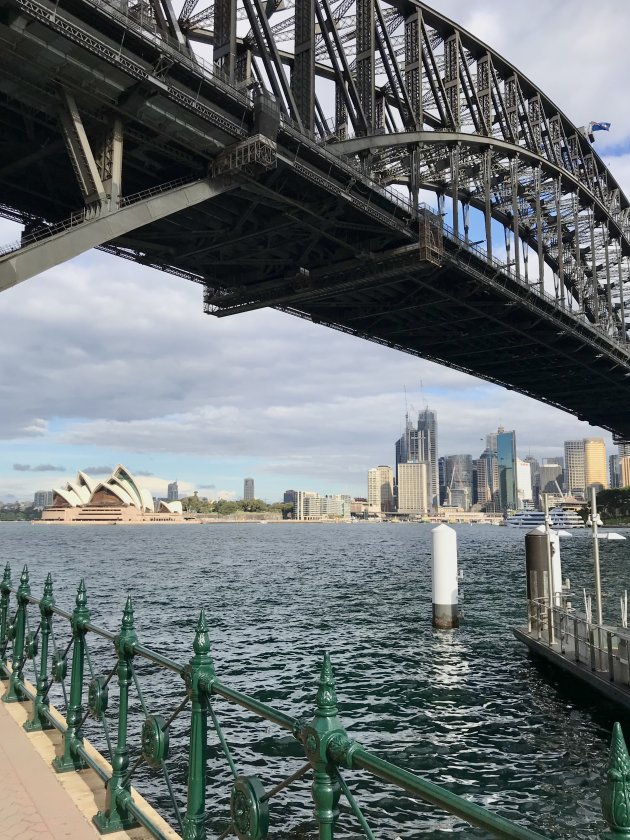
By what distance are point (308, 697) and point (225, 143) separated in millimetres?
18200

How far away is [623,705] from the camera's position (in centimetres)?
1516

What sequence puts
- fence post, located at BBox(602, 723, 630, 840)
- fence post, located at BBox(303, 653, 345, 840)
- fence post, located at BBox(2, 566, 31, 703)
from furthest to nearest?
fence post, located at BBox(2, 566, 31, 703)
fence post, located at BBox(303, 653, 345, 840)
fence post, located at BBox(602, 723, 630, 840)

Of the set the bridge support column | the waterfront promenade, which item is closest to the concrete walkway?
the waterfront promenade

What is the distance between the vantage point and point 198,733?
14.6 feet

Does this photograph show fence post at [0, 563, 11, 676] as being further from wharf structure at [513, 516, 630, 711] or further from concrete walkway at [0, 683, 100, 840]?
wharf structure at [513, 516, 630, 711]

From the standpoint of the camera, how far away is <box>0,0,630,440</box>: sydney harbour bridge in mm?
19531

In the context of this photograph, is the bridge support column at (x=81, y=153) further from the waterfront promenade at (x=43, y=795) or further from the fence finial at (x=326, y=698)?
the fence finial at (x=326, y=698)

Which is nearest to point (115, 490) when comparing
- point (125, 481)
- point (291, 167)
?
point (125, 481)

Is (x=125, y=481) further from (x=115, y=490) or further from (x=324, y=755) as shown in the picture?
(x=324, y=755)

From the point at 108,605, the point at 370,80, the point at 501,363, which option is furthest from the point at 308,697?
the point at 501,363

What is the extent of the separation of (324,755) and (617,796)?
136 cm

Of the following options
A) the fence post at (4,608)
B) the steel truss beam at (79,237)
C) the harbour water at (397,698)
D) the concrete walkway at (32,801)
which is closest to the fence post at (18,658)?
the fence post at (4,608)

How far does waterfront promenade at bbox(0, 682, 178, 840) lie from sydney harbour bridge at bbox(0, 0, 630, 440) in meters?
13.4

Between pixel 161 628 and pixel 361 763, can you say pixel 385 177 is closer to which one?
pixel 161 628
